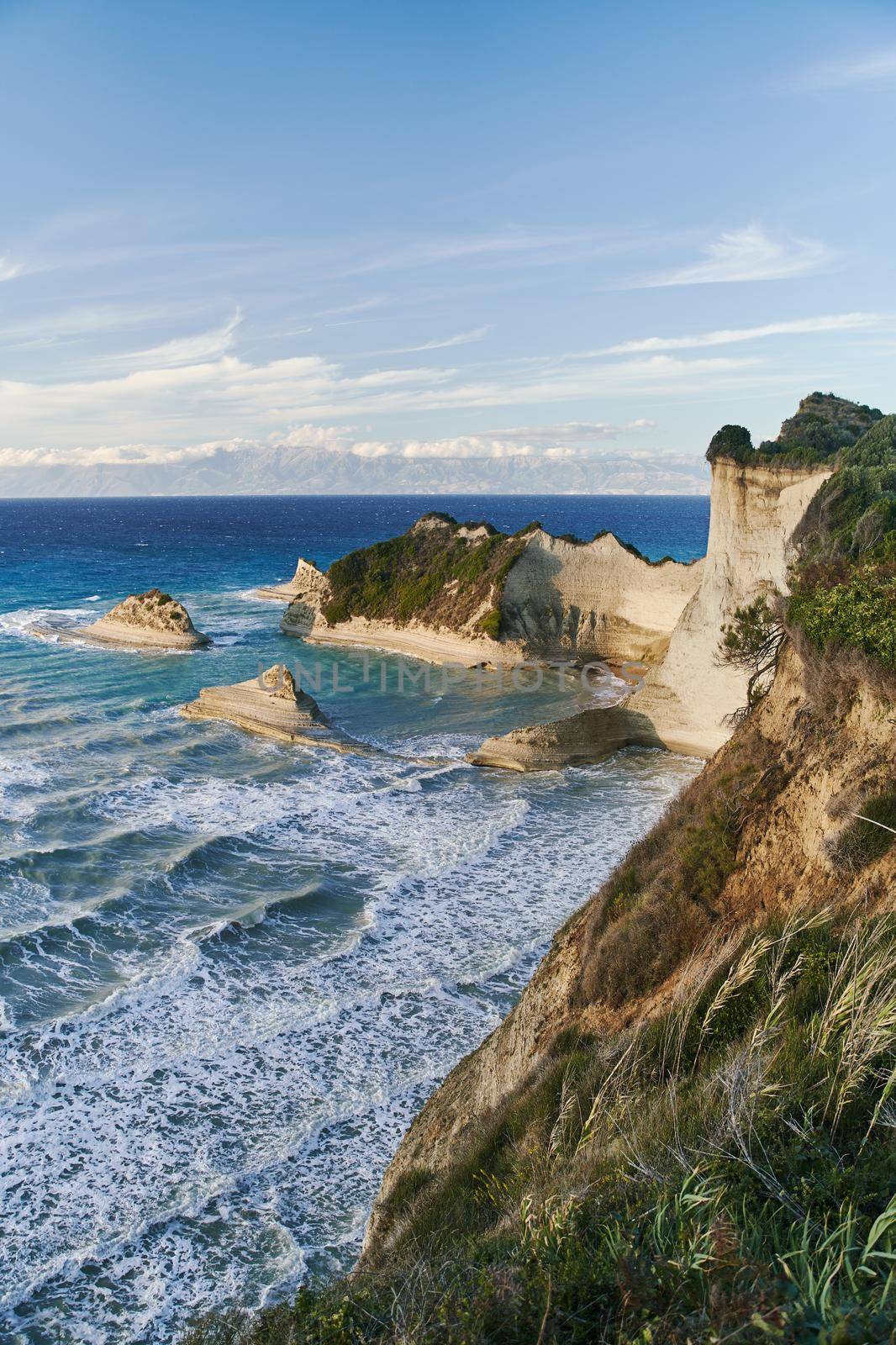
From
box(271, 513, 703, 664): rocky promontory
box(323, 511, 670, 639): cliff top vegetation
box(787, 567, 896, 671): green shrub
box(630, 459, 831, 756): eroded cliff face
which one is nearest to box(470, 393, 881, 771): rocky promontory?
box(630, 459, 831, 756): eroded cliff face

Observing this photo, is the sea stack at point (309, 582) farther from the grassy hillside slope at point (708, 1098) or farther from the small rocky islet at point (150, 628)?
the grassy hillside slope at point (708, 1098)

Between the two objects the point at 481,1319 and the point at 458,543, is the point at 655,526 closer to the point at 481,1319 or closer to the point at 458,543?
the point at 458,543

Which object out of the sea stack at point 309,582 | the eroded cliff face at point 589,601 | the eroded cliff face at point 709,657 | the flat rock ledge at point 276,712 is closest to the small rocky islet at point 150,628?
the sea stack at point 309,582

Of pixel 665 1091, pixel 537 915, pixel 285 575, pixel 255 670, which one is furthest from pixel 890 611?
pixel 285 575

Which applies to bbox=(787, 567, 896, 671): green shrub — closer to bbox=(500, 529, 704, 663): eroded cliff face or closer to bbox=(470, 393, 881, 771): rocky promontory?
bbox=(470, 393, 881, 771): rocky promontory

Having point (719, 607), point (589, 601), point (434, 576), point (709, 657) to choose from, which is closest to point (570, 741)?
point (709, 657)

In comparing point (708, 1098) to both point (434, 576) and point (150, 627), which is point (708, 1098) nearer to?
point (434, 576)
